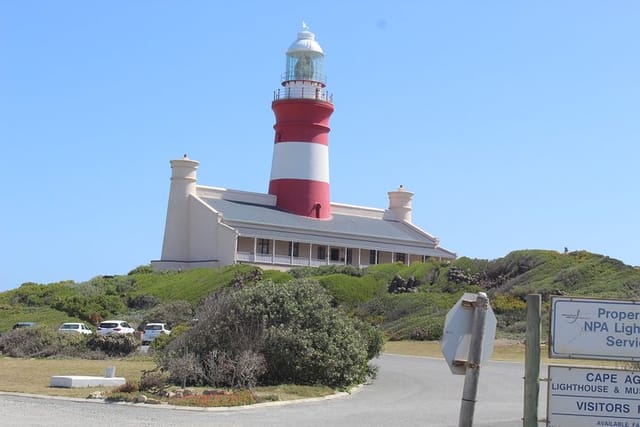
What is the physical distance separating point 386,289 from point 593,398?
127 ft

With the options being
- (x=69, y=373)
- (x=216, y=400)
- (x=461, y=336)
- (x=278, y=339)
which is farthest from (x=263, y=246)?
(x=461, y=336)

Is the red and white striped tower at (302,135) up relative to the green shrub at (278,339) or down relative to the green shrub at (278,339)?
up

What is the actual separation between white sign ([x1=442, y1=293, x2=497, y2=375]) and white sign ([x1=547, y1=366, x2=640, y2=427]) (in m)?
0.93

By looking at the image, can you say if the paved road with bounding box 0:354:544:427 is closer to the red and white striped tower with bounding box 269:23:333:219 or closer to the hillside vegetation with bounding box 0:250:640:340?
the hillside vegetation with bounding box 0:250:640:340

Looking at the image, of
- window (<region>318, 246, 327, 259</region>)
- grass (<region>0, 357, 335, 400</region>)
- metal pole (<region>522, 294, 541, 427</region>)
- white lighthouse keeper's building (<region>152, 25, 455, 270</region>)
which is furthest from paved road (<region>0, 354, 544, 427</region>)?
window (<region>318, 246, 327, 259</region>)

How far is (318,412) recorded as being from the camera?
15.5m

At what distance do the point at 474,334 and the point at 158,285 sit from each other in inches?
1782

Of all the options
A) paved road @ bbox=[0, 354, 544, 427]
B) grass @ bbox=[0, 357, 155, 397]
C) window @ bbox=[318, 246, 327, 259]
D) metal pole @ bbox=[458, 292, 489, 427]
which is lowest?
grass @ bbox=[0, 357, 155, 397]

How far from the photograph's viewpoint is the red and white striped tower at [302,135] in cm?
6019

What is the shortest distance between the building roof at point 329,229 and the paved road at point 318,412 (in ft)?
122

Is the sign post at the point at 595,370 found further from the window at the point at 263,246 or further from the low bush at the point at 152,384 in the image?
the window at the point at 263,246

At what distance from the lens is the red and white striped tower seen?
60188 mm

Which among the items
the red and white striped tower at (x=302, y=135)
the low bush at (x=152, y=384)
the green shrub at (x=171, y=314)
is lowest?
the low bush at (x=152, y=384)

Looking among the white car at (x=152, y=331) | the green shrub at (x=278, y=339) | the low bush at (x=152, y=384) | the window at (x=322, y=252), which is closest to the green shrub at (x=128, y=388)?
the low bush at (x=152, y=384)
